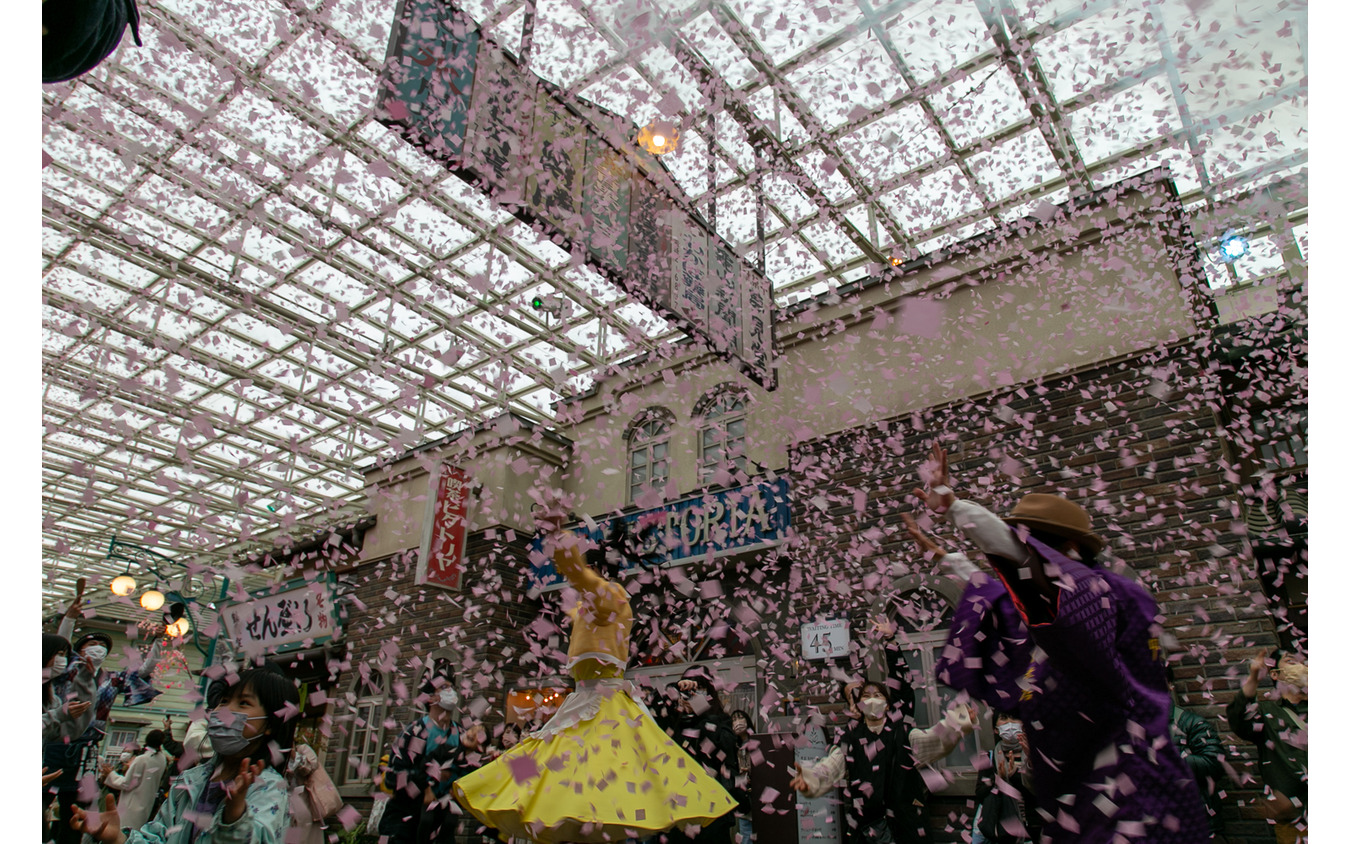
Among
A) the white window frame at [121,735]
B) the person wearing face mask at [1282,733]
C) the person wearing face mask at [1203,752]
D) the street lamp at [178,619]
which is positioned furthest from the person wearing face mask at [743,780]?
the white window frame at [121,735]

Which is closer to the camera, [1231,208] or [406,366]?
[1231,208]

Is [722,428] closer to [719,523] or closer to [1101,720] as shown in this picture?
[719,523]

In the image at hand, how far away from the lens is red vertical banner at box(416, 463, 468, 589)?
355 inches

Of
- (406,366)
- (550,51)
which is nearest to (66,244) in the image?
(406,366)

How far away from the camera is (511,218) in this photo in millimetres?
8930

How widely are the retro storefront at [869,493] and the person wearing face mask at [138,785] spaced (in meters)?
3.16

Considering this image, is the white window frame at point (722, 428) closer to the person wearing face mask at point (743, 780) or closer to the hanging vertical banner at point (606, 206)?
the person wearing face mask at point (743, 780)

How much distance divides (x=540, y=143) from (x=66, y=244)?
8449 millimetres

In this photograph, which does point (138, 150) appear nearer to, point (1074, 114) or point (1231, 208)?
point (1074, 114)

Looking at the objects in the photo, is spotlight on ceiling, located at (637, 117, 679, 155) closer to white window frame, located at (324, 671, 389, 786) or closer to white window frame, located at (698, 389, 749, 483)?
white window frame, located at (698, 389, 749, 483)

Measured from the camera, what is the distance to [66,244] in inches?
381

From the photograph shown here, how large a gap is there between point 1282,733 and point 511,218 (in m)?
8.37

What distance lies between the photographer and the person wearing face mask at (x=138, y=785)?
6.37m

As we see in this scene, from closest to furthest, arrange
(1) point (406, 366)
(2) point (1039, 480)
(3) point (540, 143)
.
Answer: (3) point (540, 143) < (2) point (1039, 480) < (1) point (406, 366)
